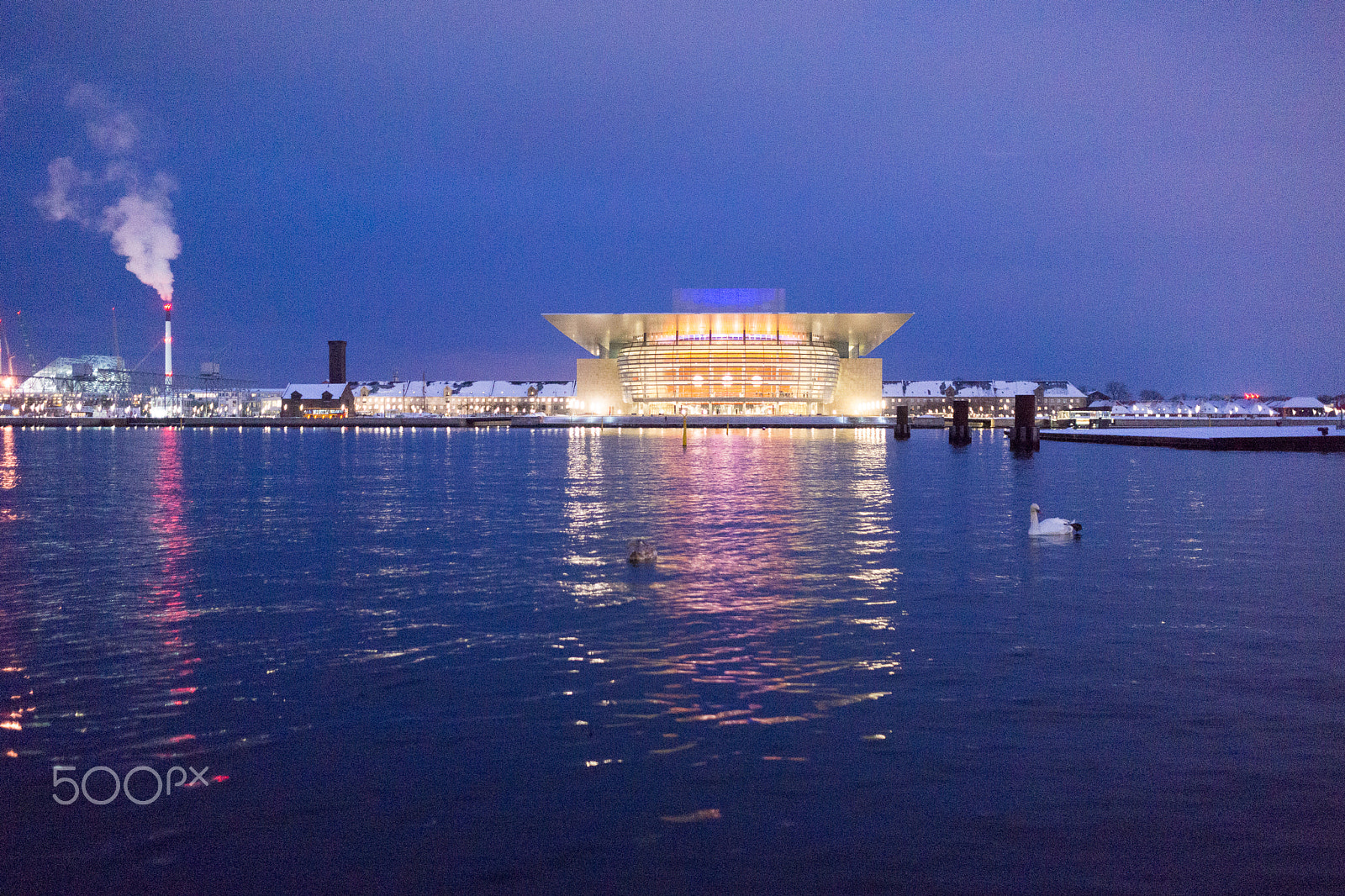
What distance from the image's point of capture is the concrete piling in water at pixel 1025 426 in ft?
157

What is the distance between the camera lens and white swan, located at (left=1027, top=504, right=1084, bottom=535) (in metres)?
15.1

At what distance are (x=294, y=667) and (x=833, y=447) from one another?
1812 inches

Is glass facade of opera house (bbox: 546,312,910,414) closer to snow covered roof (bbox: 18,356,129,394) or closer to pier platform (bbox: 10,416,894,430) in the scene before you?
pier platform (bbox: 10,416,894,430)

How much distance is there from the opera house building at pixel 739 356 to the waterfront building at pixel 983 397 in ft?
99.9

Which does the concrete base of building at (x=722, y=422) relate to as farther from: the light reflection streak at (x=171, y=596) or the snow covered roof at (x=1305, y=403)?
the snow covered roof at (x=1305, y=403)

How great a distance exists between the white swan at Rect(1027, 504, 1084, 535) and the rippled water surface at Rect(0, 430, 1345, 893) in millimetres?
427

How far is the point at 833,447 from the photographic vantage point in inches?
2047

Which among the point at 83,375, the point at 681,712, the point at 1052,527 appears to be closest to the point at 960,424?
the point at 1052,527

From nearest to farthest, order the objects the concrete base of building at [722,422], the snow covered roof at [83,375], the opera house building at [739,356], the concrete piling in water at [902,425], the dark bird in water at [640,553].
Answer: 1. the dark bird in water at [640,553]
2. the concrete piling in water at [902,425]
3. the concrete base of building at [722,422]
4. the opera house building at [739,356]
5. the snow covered roof at [83,375]

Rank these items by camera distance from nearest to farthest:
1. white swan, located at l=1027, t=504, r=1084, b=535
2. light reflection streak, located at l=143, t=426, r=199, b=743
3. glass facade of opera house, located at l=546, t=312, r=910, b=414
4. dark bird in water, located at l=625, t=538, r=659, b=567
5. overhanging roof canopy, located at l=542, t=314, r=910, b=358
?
light reflection streak, located at l=143, t=426, r=199, b=743 → dark bird in water, located at l=625, t=538, r=659, b=567 → white swan, located at l=1027, t=504, r=1084, b=535 → overhanging roof canopy, located at l=542, t=314, r=910, b=358 → glass facade of opera house, located at l=546, t=312, r=910, b=414

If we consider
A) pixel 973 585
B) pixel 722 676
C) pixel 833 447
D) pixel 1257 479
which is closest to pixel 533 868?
pixel 722 676

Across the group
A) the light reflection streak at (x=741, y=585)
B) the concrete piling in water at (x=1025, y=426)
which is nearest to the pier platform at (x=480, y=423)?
the concrete piling in water at (x=1025, y=426)

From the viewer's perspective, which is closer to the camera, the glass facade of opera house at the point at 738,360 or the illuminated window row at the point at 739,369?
the glass facade of opera house at the point at 738,360

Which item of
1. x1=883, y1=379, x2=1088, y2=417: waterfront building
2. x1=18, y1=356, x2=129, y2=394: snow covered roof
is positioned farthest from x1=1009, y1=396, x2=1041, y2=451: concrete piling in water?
x1=18, y1=356, x2=129, y2=394: snow covered roof
